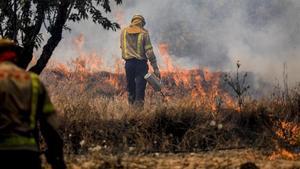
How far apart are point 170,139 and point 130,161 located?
6.67ft

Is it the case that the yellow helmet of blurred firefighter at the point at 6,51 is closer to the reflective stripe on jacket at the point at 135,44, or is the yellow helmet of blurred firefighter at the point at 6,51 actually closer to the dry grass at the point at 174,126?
the dry grass at the point at 174,126

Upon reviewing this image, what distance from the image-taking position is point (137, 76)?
13.8 meters

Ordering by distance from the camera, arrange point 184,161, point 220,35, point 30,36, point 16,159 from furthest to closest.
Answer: point 220,35 < point 30,36 < point 184,161 < point 16,159

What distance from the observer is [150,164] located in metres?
7.66

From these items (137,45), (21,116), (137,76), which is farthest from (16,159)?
(137,45)

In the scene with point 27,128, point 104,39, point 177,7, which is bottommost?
point 27,128

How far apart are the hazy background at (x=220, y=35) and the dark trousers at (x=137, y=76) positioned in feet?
36.3

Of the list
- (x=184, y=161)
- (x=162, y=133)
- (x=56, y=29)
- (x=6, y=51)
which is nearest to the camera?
(x=6, y=51)

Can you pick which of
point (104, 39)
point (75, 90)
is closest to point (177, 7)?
point (104, 39)

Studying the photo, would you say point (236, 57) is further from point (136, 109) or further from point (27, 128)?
point (27, 128)

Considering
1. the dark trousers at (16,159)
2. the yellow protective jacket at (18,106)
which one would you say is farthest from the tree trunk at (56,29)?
the dark trousers at (16,159)

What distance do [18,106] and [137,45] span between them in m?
10.2

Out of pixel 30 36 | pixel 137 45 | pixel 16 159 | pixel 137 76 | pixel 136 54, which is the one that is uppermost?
pixel 137 45

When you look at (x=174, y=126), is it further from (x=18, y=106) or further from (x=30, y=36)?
(x=18, y=106)
